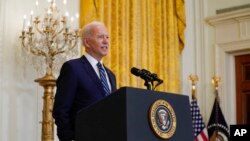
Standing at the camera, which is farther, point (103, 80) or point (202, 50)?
point (202, 50)

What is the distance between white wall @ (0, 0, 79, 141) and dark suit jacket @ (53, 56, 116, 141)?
2184 millimetres

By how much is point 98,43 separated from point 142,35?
387 centimetres

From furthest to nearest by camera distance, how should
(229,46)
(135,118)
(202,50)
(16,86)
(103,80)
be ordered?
(202,50)
(229,46)
(16,86)
(103,80)
(135,118)

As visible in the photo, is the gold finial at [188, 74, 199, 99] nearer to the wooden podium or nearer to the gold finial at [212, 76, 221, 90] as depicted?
the gold finial at [212, 76, 221, 90]

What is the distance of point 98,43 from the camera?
280 centimetres

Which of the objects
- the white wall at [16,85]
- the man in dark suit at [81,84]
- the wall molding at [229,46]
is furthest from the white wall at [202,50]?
the man in dark suit at [81,84]

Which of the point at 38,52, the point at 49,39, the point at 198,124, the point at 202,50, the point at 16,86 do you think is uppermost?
the point at 202,50

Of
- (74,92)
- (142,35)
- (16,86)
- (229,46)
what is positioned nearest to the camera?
(74,92)

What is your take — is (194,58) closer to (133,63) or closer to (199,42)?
(199,42)

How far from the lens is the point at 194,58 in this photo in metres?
7.36

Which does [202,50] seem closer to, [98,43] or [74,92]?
[98,43]

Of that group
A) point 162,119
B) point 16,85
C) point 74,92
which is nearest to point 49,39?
point 16,85

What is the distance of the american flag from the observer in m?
6.75

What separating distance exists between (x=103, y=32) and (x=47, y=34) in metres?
1.93
